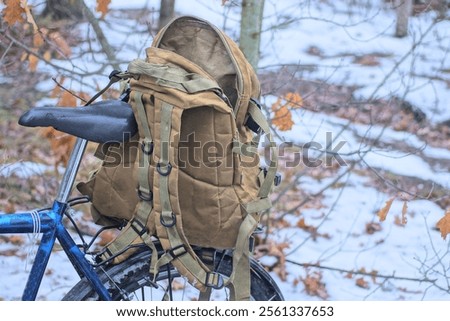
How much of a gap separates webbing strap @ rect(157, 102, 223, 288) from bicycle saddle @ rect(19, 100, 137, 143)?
0.16 m

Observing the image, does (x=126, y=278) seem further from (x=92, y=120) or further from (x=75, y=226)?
(x=92, y=120)

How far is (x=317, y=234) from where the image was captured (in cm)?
484

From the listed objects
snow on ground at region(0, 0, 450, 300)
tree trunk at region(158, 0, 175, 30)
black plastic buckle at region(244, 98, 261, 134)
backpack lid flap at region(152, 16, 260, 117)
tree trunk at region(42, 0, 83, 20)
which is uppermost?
tree trunk at region(42, 0, 83, 20)

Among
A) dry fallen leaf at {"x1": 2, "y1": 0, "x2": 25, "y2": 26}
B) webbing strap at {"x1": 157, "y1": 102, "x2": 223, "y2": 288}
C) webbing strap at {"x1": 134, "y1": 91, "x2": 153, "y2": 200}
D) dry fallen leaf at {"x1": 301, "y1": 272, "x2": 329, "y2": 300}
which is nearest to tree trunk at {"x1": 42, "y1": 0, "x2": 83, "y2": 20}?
dry fallen leaf at {"x1": 2, "y1": 0, "x2": 25, "y2": 26}

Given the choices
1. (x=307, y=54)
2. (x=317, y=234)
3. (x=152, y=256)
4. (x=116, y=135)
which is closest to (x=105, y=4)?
(x=116, y=135)

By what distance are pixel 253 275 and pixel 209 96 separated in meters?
0.78

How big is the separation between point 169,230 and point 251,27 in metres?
1.84

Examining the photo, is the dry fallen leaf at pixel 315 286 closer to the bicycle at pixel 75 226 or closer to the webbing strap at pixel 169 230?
the bicycle at pixel 75 226

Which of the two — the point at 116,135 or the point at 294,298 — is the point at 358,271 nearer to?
the point at 294,298

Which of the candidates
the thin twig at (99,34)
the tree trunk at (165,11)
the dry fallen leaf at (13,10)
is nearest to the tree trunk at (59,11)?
the tree trunk at (165,11)

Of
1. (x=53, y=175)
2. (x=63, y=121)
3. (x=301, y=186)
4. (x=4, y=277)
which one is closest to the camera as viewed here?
(x=63, y=121)

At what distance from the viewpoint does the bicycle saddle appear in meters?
2.25

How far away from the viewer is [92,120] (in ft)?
7.64

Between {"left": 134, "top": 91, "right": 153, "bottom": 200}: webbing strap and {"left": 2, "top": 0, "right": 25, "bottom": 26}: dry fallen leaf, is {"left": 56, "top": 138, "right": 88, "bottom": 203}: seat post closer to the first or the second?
{"left": 134, "top": 91, "right": 153, "bottom": 200}: webbing strap
